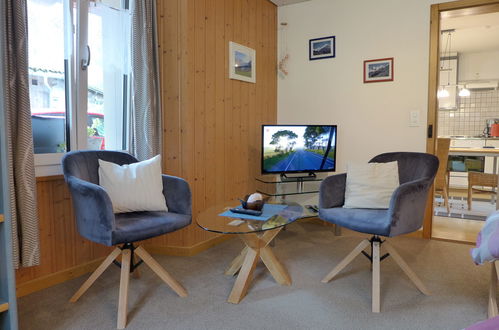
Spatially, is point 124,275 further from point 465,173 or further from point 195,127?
point 465,173

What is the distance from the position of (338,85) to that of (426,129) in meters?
0.92

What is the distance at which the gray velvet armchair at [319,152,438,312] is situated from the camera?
2.06 m

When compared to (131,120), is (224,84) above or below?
above

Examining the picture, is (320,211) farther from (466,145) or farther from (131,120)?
(466,145)

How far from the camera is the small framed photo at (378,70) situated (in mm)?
3430

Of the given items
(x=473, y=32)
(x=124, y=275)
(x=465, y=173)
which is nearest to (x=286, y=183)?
(x=124, y=275)

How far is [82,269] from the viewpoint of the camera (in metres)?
2.47

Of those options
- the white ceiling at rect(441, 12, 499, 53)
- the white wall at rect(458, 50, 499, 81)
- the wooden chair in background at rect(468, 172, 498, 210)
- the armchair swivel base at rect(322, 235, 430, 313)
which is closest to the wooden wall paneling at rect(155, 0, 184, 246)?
the armchair swivel base at rect(322, 235, 430, 313)

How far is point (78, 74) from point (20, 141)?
64 centimetres

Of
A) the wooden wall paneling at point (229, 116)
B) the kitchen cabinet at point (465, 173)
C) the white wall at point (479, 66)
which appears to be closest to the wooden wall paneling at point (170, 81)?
the wooden wall paneling at point (229, 116)

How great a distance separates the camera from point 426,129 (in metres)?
3.30

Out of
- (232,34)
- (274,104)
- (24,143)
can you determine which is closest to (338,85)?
(274,104)

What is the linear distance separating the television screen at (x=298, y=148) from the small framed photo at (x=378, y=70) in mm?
613

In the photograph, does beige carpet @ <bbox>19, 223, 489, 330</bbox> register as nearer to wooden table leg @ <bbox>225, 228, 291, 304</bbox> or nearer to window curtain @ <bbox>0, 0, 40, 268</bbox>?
wooden table leg @ <bbox>225, 228, 291, 304</bbox>
